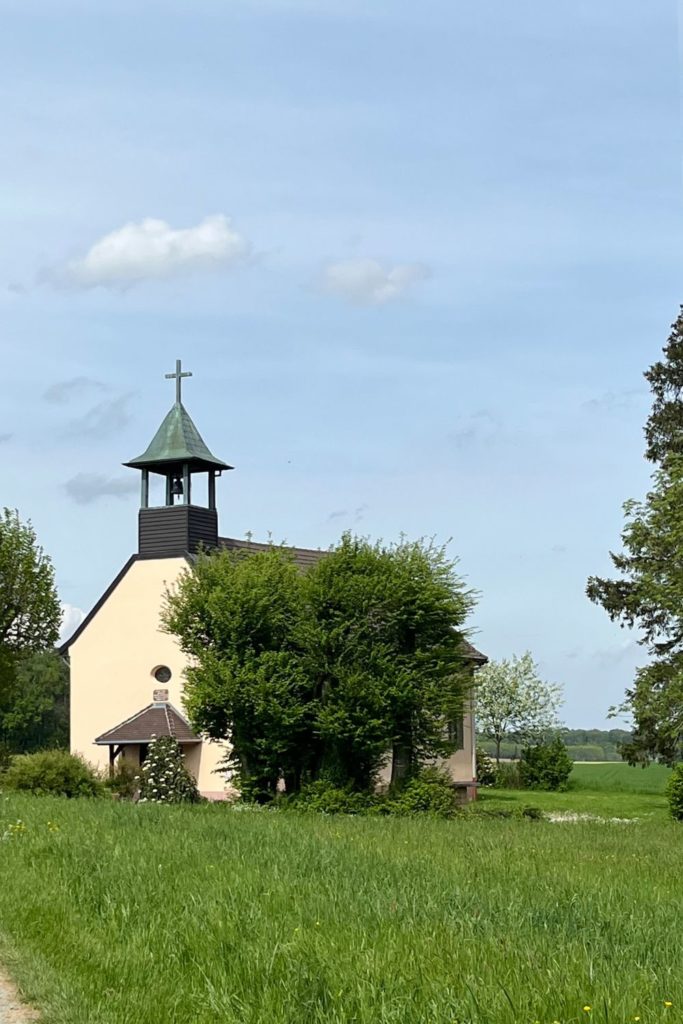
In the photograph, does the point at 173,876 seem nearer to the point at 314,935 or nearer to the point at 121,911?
the point at 121,911

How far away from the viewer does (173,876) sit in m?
12.6

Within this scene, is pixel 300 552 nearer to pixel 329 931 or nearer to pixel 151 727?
pixel 151 727

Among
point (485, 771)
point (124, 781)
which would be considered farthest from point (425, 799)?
point (485, 771)

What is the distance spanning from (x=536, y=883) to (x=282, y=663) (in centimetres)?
1969

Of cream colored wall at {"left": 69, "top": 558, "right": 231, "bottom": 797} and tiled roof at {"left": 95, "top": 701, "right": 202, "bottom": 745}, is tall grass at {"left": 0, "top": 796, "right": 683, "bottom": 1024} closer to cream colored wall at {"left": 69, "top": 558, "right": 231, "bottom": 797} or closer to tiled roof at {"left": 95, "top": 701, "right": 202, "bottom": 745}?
tiled roof at {"left": 95, "top": 701, "right": 202, "bottom": 745}

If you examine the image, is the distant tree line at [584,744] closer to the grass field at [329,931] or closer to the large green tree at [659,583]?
the large green tree at [659,583]

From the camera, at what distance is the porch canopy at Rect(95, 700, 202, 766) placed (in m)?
42.9

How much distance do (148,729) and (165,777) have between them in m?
12.8

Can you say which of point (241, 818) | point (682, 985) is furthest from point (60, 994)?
point (241, 818)

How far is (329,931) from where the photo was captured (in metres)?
9.36

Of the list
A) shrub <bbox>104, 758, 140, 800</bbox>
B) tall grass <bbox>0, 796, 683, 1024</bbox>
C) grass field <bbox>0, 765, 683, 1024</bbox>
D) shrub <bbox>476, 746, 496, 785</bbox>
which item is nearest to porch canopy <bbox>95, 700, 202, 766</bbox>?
shrub <bbox>104, 758, 140, 800</bbox>

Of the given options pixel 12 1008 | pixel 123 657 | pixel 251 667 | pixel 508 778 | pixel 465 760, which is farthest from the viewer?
pixel 508 778

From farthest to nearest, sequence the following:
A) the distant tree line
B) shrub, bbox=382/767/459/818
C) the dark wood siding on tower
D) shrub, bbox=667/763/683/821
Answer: the distant tree line → the dark wood siding on tower → shrub, bbox=667/763/683/821 → shrub, bbox=382/767/459/818

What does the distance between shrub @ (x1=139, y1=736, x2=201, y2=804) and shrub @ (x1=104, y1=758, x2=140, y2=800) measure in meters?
3.79
